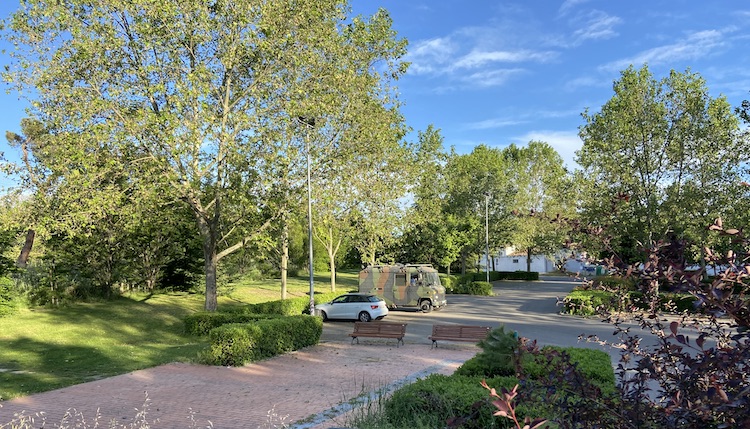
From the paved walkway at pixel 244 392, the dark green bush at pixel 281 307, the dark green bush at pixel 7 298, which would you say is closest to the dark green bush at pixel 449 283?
the dark green bush at pixel 281 307

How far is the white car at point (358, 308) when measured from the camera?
72.3ft

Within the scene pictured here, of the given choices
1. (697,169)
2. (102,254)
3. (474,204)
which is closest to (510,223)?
Answer: (474,204)

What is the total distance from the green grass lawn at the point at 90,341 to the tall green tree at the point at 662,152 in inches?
792

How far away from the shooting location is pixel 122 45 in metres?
15.8

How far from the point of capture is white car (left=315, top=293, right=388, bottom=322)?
72.3 feet

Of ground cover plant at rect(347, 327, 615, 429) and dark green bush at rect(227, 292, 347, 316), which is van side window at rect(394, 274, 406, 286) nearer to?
dark green bush at rect(227, 292, 347, 316)

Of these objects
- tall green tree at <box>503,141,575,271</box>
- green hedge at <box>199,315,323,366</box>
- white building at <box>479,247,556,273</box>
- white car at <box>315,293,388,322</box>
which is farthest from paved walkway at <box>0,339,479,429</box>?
white building at <box>479,247,556,273</box>

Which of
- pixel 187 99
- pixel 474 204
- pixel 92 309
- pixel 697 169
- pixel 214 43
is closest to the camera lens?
pixel 187 99

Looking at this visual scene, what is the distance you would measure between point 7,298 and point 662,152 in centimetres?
3111

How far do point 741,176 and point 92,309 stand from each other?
102 ft

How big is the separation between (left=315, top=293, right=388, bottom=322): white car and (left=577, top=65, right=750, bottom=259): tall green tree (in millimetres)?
11655

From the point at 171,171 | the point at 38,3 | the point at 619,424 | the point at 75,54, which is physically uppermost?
the point at 38,3

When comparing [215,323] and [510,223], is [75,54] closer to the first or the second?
[215,323]

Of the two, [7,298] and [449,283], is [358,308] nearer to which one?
[7,298]
